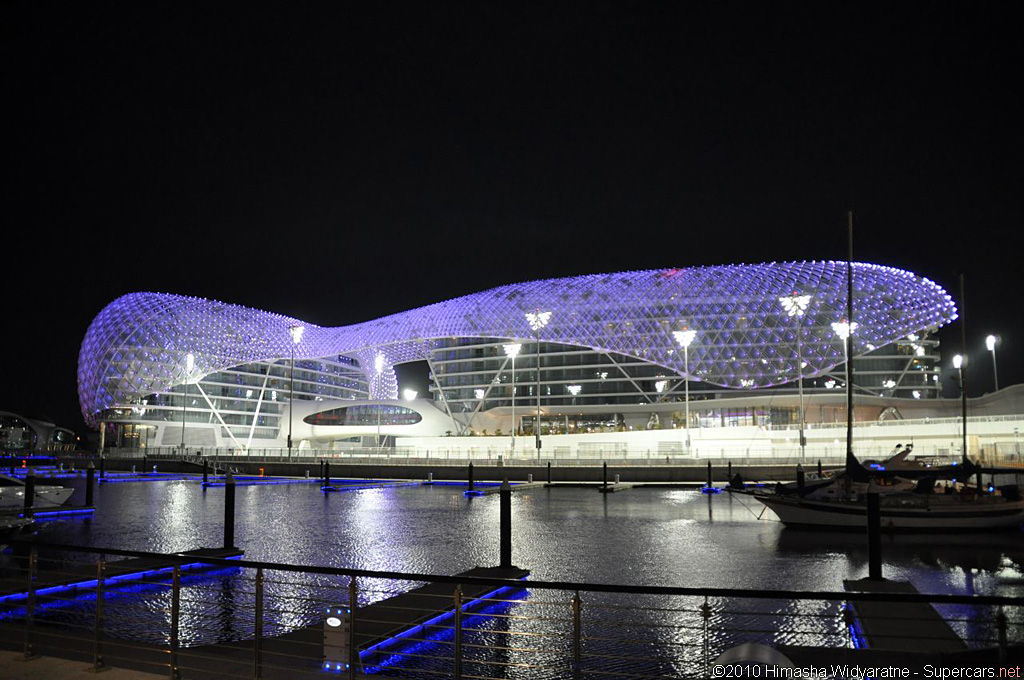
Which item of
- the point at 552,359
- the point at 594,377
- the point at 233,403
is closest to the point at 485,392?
the point at 552,359

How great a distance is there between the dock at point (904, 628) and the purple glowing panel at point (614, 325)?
56.8m

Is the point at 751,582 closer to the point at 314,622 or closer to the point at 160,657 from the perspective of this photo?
the point at 314,622

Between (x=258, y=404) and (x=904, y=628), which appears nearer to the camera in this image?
(x=904, y=628)

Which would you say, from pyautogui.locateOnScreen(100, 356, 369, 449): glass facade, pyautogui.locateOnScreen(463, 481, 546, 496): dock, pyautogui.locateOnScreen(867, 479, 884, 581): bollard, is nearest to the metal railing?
pyautogui.locateOnScreen(867, 479, 884, 581): bollard

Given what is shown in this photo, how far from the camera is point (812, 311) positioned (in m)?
85.6

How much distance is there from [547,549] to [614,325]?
2868 inches

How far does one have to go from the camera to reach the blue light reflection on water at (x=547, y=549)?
14.0 meters

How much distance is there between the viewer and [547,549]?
22.0 meters

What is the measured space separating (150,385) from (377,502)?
7758cm

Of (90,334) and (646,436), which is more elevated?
(90,334)

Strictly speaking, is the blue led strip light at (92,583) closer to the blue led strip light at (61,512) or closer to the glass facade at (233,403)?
the blue led strip light at (61,512)

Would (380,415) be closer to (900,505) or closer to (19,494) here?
(19,494)

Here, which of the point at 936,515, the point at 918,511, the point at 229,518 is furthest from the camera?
the point at 918,511

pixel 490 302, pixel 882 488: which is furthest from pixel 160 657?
pixel 490 302
